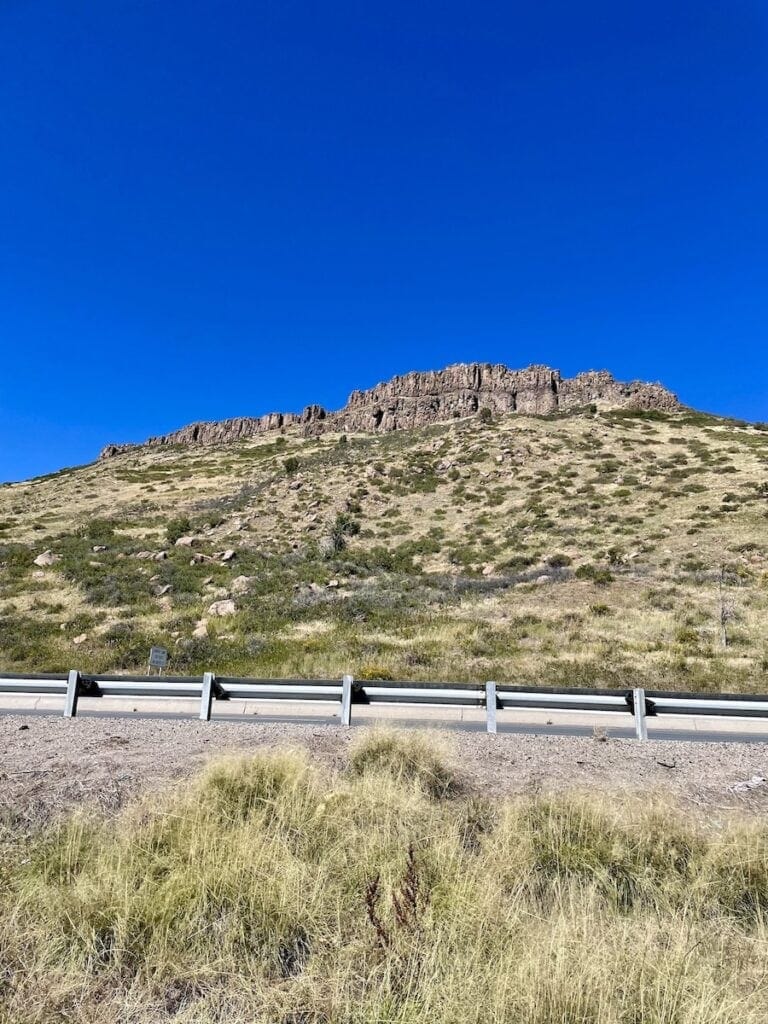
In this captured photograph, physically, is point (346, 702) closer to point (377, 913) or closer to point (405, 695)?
point (405, 695)

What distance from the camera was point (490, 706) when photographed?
11.7 metres

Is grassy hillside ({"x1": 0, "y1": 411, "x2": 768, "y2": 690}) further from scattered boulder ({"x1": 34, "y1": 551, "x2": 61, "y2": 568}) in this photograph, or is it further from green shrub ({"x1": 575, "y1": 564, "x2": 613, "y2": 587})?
scattered boulder ({"x1": 34, "y1": 551, "x2": 61, "y2": 568})

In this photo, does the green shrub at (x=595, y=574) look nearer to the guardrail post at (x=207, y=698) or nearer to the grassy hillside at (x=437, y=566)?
the grassy hillside at (x=437, y=566)

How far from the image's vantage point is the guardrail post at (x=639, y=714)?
1116cm

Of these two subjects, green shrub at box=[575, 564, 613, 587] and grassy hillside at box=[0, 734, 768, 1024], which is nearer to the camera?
grassy hillside at box=[0, 734, 768, 1024]

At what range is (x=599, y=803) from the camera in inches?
246

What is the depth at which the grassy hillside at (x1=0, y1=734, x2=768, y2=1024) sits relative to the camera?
3393 mm

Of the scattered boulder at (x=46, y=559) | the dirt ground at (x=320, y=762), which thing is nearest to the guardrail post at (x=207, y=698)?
the dirt ground at (x=320, y=762)

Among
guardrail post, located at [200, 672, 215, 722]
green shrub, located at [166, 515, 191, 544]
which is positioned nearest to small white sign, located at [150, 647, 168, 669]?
guardrail post, located at [200, 672, 215, 722]

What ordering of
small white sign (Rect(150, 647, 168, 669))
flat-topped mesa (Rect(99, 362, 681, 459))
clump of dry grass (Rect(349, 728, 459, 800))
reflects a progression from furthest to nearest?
flat-topped mesa (Rect(99, 362, 681, 459)), small white sign (Rect(150, 647, 168, 669)), clump of dry grass (Rect(349, 728, 459, 800))

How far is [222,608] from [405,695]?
14869 mm

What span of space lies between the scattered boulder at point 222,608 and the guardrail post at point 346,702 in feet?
45.4

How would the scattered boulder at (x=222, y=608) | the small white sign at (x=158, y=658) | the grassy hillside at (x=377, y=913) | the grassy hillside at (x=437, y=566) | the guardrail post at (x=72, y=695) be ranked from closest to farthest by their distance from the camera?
the grassy hillside at (x=377, y=913) < the guardrail post at (x=72, y=695) < the small white sign at (x=158, y=658) < the grassy hillside at (x=437, y=566) < the scattered boulder at (x=222, y=608)

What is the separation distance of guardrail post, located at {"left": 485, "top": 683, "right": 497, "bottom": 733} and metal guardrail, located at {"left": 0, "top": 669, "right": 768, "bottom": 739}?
19 mm
